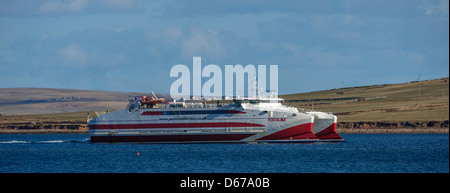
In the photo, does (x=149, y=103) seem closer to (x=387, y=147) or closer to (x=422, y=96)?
(x=387, y=147)

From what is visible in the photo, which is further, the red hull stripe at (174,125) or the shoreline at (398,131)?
the shoreline at (398,131)

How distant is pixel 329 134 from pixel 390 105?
270 ft

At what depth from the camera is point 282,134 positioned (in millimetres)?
81375

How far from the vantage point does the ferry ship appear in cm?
8119

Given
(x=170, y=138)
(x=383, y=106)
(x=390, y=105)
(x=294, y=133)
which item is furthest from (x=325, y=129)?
(x=390, y=105)

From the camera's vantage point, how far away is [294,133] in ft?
268

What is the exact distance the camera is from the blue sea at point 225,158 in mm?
55438

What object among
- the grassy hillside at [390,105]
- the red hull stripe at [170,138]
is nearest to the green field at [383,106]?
the grassy hillside at [390,105]

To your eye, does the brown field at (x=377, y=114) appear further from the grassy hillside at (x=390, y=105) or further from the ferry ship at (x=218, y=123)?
the ferry ship at (x=218, y=123)

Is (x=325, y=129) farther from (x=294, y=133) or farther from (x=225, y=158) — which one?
(x=225, y=158)

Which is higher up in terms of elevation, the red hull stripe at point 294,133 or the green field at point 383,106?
the green field at point 383,106

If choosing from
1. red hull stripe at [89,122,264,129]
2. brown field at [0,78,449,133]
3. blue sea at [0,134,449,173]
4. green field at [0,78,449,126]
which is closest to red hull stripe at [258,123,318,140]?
blue sea at [0,134,449,173]

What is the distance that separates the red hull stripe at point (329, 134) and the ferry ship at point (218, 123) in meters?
Answer: 2.04

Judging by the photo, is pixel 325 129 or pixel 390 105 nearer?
pixel 325 129
